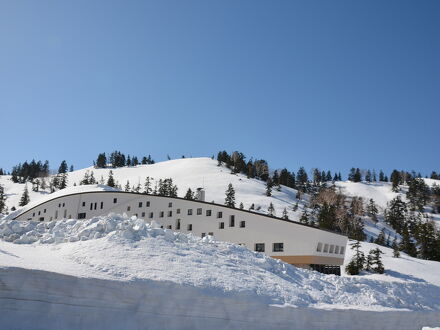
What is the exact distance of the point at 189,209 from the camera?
140ft

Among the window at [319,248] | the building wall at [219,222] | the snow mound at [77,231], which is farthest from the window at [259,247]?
the snow mound at [77,231]

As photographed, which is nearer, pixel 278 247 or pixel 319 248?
pixel 319 248

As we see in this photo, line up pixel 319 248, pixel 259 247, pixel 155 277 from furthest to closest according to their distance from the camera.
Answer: pixel 259 247
pixel 319 248
pixel 155 277

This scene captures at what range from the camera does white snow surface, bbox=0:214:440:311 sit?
17.0 meters

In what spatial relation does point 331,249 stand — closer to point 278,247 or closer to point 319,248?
point 319,248

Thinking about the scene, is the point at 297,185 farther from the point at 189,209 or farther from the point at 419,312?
the point at 419,312

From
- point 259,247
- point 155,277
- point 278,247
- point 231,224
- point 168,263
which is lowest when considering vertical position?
point 259,247

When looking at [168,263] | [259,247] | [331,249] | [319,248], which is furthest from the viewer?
[331,249]

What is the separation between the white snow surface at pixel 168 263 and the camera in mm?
17016

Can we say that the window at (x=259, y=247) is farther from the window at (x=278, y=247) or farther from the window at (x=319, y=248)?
the window at (x=319, y=248)

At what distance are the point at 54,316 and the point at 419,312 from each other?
78.2 ft

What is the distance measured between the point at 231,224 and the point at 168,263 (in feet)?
68.3

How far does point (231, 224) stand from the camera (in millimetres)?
39625

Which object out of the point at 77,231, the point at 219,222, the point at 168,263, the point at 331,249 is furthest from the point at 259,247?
the point at 77,231
